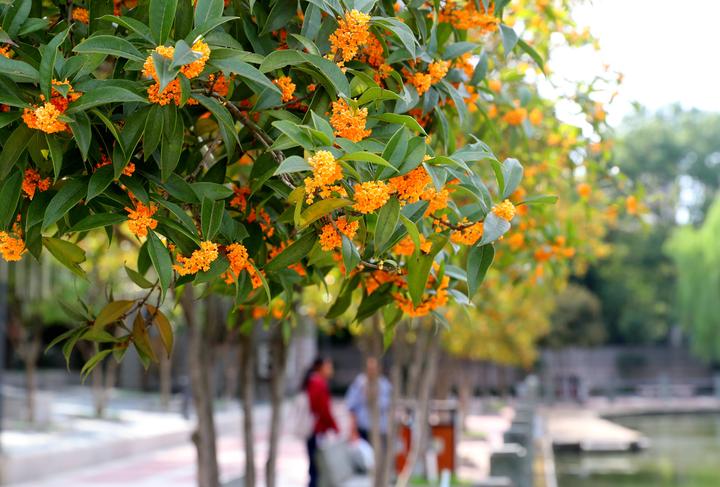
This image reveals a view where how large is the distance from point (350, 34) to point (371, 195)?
0.51 metres

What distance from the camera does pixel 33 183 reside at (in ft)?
8.63

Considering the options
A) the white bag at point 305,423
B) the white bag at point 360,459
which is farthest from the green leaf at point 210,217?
the white bag at point 360,459

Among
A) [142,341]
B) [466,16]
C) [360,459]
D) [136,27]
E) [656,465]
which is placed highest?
[466,16]

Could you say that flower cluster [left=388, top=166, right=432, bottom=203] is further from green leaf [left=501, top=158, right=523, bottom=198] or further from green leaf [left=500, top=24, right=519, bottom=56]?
green leaf [left=500, top=24, right=519, bottom=56]

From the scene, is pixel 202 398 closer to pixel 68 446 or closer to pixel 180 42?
pixel 180 42

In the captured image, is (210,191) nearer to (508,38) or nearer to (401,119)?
(401,119)

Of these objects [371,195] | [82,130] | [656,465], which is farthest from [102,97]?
[656,465]

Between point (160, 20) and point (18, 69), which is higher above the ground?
point (160, 20)

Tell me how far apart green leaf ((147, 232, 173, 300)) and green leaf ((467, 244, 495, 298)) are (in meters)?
0.74

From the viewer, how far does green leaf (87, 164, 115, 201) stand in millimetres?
2433

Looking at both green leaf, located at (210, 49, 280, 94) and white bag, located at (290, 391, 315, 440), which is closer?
green leaf, located at (210, 49, 280, 94)

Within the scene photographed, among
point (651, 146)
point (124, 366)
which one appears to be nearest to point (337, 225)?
point (124, 366)

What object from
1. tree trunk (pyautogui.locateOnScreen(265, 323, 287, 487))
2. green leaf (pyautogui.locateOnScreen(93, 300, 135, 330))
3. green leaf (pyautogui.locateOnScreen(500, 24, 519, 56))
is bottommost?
tree trunk (pyautogui.locateOnScreen(265, 323, 287, 487))

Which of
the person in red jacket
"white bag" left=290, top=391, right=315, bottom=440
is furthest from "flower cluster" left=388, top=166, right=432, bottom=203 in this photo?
"white bag" left=290, top=391, right=315, bottom=440
